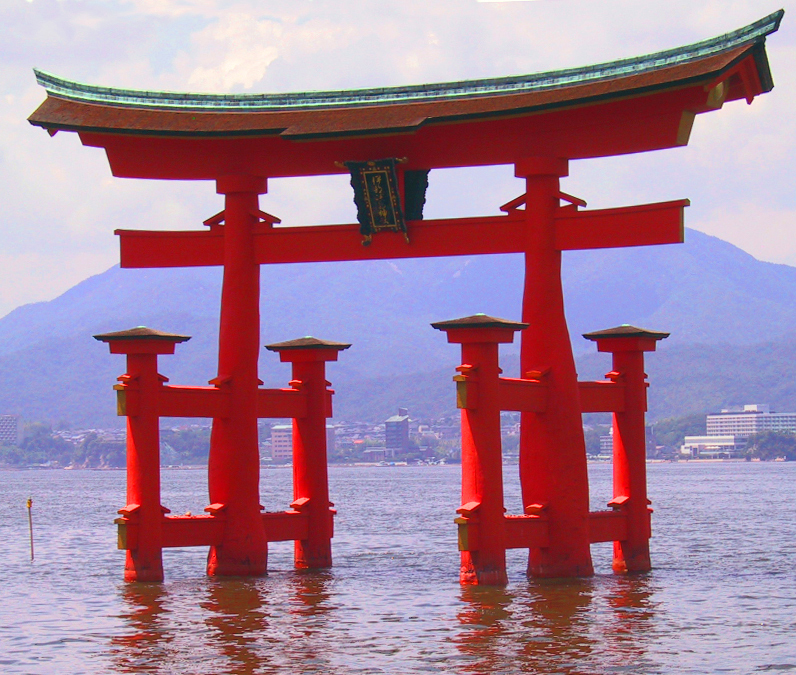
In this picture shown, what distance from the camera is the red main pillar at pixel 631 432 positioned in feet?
78.7

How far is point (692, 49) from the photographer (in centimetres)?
2150

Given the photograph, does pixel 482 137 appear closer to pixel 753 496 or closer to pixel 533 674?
pixel 533 674

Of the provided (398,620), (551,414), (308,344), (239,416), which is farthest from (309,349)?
(398,620)

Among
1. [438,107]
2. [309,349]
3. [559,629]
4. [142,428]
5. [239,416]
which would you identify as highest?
[438,107]

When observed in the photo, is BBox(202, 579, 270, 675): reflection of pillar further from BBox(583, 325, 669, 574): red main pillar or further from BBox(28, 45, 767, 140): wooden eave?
BBox(28, 45, 767, 140): wooden eave

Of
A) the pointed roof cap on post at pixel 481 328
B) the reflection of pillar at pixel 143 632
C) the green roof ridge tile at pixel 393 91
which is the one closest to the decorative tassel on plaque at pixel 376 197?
the green roof ridge tile at pixel 393 91

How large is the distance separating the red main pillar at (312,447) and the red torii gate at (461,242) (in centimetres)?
8

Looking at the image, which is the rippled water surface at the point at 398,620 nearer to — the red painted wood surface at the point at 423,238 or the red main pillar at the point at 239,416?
the red main pillar at the point at 239,416

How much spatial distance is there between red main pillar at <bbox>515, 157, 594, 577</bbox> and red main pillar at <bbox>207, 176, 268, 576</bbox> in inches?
182

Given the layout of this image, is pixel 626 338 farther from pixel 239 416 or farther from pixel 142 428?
pixel 142 428

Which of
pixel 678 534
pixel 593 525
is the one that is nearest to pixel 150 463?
pixel 593 525

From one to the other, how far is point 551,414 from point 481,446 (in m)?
1.81

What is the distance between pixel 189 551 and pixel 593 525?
1807 centimetres

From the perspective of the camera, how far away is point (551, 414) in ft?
73.9
